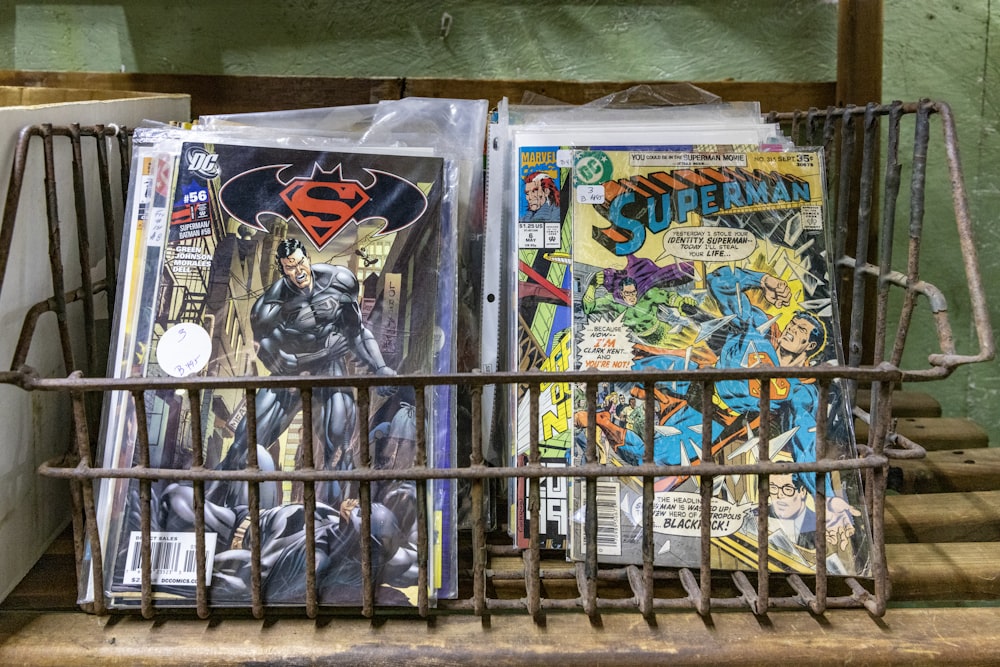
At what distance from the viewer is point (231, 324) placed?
0.64 metres

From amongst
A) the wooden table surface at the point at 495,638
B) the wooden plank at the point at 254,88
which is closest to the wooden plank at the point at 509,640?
the wooden table surface at the point at 495,638

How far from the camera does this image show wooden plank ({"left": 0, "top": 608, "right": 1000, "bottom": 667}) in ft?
1.84

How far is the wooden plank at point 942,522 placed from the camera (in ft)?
2.41

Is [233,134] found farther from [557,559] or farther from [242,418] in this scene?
[557,559]

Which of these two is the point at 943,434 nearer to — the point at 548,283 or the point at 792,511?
the point at 792,511

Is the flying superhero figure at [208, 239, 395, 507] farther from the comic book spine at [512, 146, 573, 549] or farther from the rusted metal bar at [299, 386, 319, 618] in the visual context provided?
the comic book spine at [512, 146, 573, 549]

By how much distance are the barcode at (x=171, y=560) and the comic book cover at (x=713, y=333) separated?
1.06ft

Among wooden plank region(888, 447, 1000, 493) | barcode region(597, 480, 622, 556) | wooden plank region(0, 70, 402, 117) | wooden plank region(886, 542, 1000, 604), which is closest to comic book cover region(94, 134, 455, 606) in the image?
barcode region(597, 480, 622, 556)

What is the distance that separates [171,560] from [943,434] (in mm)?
920

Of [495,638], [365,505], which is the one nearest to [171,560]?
[365,505]

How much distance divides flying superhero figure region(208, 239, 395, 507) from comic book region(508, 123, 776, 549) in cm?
15

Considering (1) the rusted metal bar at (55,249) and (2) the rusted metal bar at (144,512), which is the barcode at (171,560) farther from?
(1) the rusted metal bar at (55,249)

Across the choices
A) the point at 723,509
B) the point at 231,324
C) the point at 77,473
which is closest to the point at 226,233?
the point at 231,324

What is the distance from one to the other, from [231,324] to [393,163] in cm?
21
